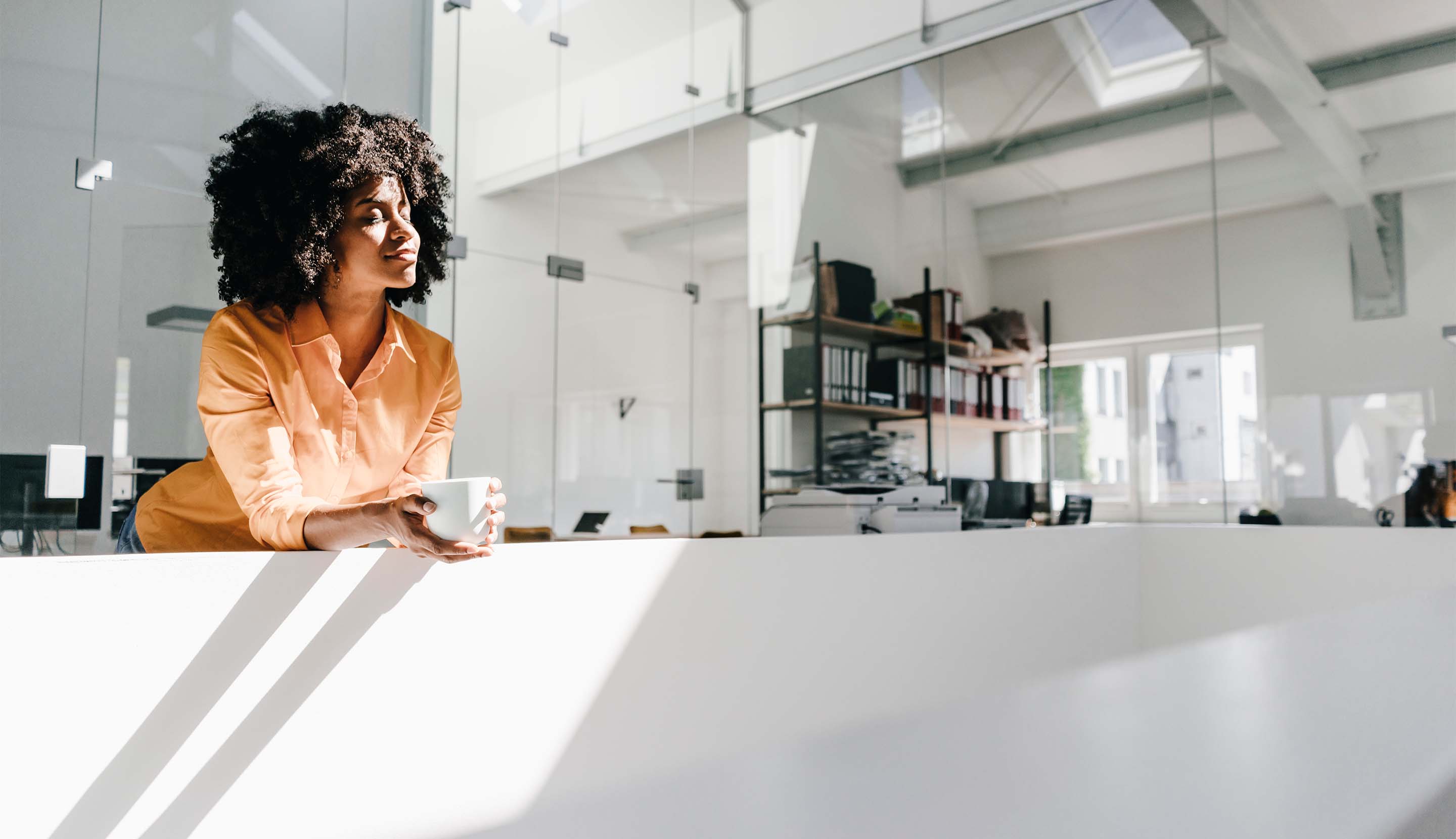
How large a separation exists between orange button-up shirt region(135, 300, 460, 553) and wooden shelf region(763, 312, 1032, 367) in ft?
10.4

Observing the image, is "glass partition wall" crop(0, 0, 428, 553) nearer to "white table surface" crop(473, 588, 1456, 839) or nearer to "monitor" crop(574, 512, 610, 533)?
"monitor" crop(574, 512, 610, 533)

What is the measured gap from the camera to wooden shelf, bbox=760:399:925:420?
4.45m

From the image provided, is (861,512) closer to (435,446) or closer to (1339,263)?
(435,446)

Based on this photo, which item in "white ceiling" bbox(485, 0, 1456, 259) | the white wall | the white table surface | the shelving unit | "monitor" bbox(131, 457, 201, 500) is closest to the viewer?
the white table surface

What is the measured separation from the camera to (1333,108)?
11.7ft

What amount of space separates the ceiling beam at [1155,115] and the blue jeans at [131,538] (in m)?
4.08

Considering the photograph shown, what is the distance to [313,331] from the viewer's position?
1320 mm

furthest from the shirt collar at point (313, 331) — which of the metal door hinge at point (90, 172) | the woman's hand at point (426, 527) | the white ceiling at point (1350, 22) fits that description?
the white ceiling at point (1350, 22)

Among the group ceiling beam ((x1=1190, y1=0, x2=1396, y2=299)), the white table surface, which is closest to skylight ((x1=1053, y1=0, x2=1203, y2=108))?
ceiling beam ((x1=1190, y1=0, x2=1396, y2=299))

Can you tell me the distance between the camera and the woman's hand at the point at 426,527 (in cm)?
93

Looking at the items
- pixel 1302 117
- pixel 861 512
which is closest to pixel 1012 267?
pixel 1302 117

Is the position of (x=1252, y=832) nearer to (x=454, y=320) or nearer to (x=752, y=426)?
(x=454, y=320)

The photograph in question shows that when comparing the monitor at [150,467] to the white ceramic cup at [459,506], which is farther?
the monitor at [150,467]

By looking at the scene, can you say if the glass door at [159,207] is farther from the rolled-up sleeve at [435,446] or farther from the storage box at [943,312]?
the storage box at [943,312]
